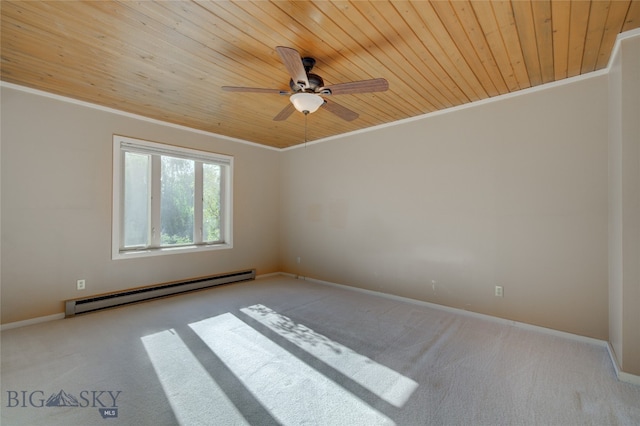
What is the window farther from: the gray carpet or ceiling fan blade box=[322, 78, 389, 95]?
ceiling fan blade box=[322, 78, 389, 95]

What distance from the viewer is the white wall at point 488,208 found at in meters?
2.71

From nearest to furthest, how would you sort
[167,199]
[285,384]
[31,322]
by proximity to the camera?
[285,384]
[31,322]
[167,199]

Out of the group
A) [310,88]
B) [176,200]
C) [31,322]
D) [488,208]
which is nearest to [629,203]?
[488,208]

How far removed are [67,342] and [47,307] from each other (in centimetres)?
93

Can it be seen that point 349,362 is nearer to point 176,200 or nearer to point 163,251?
point 163,251

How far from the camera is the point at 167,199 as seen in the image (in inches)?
169

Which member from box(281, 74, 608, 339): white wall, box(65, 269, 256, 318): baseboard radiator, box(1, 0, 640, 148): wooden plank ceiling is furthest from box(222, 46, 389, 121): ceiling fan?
box(65, 269, 256, 318): baseboard radiator

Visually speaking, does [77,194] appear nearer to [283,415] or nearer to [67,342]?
[67,342]

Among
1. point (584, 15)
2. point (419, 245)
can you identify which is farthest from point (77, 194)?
point (584, 15)

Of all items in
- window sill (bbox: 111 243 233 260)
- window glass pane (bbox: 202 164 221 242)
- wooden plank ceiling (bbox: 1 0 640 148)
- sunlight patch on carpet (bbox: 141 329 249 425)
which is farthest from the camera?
window glass pane (bbox: 202 164 221 242)

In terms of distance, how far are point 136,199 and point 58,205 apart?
847mm

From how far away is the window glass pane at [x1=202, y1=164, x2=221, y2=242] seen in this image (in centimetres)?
474

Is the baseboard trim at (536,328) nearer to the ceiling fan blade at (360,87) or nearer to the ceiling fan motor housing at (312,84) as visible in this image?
the ceiling fan blade at (360,87)

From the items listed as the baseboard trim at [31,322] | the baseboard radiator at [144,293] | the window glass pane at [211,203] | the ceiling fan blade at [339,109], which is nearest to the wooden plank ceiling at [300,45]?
the ceiling fan blade at [339,109]
